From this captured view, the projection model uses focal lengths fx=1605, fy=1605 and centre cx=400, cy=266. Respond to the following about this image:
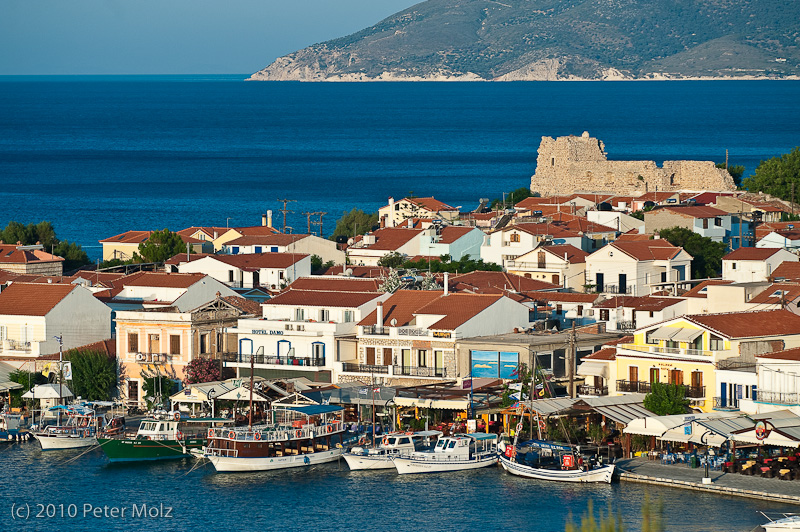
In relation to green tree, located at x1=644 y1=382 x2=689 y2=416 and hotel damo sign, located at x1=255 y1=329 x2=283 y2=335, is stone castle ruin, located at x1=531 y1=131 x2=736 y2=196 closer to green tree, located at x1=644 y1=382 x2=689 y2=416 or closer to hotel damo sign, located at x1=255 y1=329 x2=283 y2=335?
hotel damo sign, located at x1=255 y1=329 x2=283 y2=335

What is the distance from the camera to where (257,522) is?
116 ft

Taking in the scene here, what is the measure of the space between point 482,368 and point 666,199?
37.9 metres

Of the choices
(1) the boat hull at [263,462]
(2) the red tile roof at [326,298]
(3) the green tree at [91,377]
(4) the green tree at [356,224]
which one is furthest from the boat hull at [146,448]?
(4) the green tree at [356,224]

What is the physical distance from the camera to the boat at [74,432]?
4309cm

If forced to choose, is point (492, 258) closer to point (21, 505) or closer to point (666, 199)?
point (666, 199)

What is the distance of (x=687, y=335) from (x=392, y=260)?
87.0ft

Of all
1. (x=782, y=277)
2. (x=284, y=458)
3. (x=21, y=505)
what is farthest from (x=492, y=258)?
(x=21, y=505)

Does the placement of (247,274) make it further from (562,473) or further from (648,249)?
(562,473)

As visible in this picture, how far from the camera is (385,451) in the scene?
130 ft

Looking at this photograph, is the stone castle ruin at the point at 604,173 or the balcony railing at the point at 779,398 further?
the stone castle ruin at the point at 604,173

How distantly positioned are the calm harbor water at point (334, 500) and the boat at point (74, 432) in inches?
72.2

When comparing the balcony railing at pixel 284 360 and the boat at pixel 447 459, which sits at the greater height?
the balcony railing at pixel 284 360

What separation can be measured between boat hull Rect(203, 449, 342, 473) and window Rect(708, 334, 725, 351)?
33.4ft

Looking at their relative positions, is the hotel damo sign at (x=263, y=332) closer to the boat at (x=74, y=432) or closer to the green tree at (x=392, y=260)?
the boat at (x=74, y=432)
